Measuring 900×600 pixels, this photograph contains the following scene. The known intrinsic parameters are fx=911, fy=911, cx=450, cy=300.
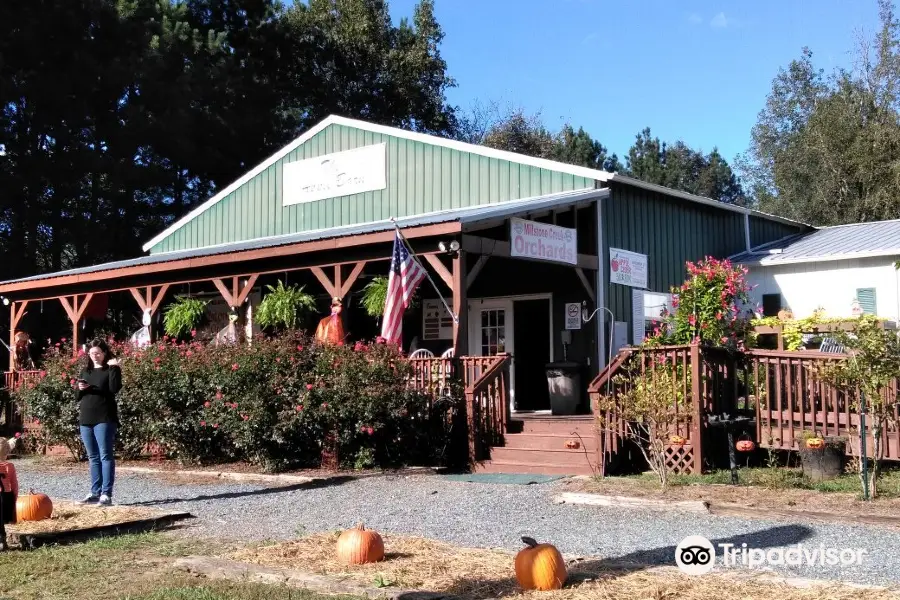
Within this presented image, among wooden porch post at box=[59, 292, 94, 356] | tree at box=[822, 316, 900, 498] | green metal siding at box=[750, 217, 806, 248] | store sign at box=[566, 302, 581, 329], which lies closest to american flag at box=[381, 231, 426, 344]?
store sign at box=[566, 302, 581, 329]

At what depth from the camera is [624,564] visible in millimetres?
5684

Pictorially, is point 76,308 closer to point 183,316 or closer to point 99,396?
point 183,316

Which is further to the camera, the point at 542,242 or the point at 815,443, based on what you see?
the point at 542,242

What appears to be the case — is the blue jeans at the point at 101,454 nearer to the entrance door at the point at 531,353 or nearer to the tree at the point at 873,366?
the tree at the point at 873,366

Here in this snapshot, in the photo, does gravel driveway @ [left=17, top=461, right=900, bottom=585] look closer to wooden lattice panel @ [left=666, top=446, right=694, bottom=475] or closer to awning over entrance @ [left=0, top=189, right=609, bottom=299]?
wooden lattice panel @ [left=666, top=446, right=694, bottom=475]

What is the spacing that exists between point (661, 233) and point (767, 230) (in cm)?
457

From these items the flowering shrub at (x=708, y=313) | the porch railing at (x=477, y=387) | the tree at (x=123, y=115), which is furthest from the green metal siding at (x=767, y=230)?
the tree at (x=123, y=115)

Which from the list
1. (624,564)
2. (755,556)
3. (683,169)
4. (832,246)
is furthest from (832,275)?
(683,169)

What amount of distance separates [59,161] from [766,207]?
92.0 feet

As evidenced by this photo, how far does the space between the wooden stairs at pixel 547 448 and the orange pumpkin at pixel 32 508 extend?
5.09m

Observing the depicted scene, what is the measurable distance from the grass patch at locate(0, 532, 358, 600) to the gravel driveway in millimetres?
620

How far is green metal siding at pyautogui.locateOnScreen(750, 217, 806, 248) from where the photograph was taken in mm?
18875

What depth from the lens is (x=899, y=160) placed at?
29859mm

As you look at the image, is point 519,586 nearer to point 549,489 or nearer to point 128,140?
point 549,489
